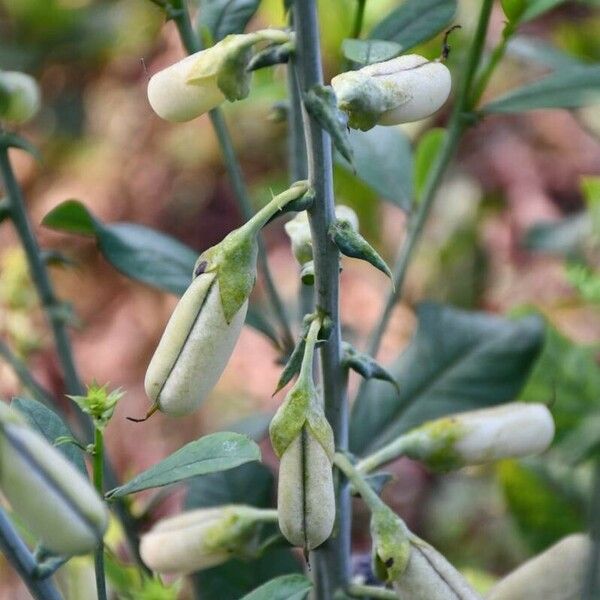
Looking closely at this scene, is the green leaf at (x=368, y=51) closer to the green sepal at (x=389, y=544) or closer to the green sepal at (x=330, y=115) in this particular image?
the green sepal at (x=330, y=115)

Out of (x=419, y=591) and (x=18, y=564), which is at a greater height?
(x=18, y=564)

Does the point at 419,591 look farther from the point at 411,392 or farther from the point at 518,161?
the point at 518,161

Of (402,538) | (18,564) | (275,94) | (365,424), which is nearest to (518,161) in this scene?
(275,94)

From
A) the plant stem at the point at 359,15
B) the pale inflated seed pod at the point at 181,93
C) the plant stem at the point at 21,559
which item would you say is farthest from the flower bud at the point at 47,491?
the plant stem at the point at 359,15

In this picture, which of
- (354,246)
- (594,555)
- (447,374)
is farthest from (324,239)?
(447,374)

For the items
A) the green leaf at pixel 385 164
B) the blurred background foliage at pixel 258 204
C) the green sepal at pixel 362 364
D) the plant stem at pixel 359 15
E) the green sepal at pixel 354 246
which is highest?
the plant stem at pixel 359 15

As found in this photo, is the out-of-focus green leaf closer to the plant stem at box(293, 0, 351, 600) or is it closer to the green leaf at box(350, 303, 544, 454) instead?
the green leaf at box(350, 303, 544, 454)

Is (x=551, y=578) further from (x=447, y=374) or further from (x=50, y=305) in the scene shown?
(x=50, y=305)
